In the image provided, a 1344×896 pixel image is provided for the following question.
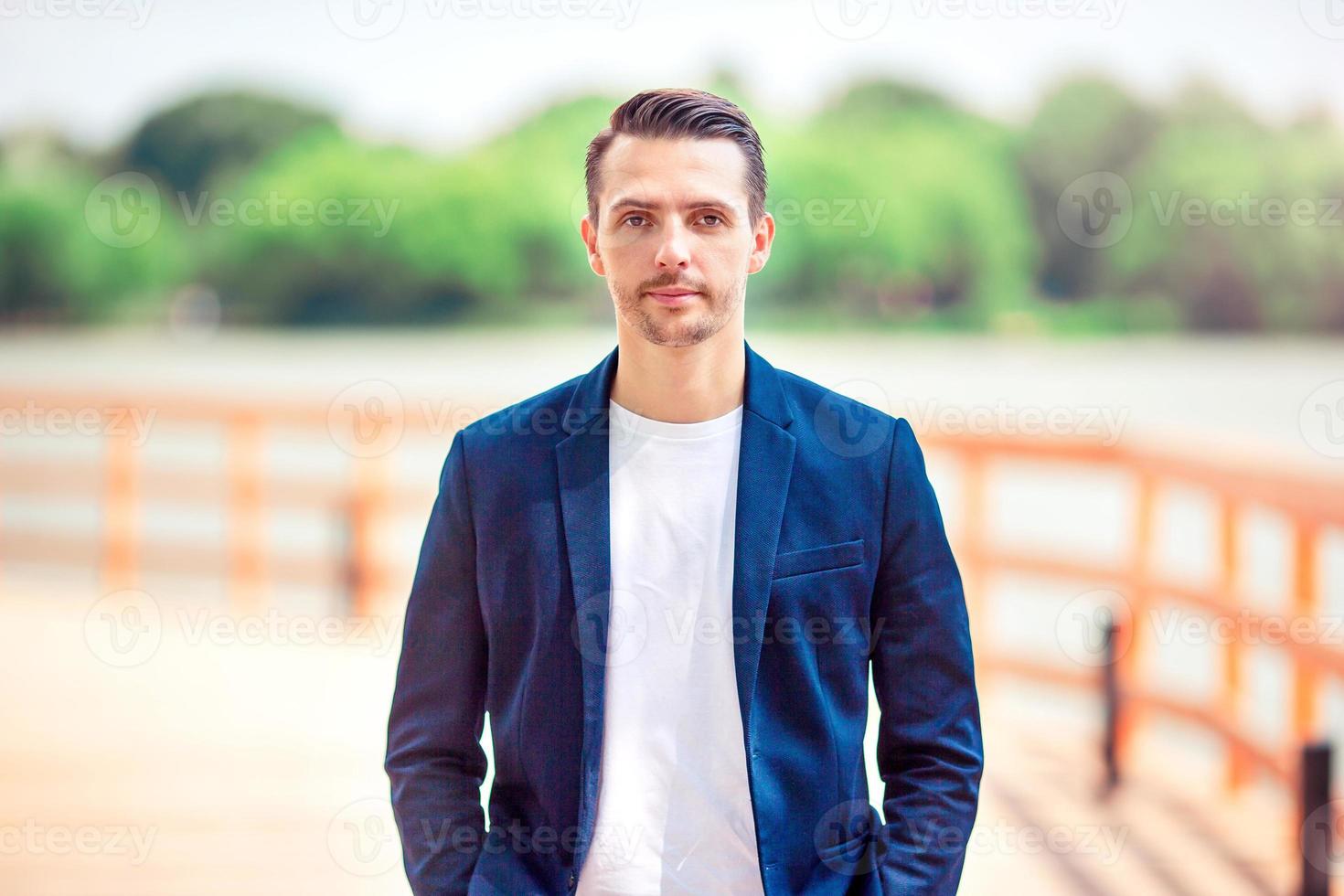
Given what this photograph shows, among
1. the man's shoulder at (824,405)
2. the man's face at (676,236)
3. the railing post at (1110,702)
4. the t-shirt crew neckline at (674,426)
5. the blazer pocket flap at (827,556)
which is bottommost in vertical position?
the railing post at (1110,702)

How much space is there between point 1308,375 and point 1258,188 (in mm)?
3305

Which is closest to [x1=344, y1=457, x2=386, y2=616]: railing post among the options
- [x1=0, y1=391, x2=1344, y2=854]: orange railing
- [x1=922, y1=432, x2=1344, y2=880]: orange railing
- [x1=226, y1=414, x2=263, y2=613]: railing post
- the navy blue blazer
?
[x1=0, y1=391, x2=1344, y2=854]: orange railing

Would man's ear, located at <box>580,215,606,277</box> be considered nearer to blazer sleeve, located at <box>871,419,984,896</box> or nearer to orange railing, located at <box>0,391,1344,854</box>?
blazer sleeve, located at <box>871,419,984,896</box>

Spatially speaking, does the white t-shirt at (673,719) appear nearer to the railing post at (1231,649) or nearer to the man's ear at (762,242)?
the man's ear at (762,242)

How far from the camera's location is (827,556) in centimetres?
111

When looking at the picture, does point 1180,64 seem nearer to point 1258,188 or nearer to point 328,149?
point 1258,188

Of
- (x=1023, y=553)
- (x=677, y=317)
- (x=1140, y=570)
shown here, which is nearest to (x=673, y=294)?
(x=677, y=317)

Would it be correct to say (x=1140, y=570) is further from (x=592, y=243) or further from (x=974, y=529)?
(x=592, y=243)

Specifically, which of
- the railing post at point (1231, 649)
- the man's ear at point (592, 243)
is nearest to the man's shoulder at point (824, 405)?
the man's ear at point (592, 243)

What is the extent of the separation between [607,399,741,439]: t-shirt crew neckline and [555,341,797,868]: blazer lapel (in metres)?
0.01

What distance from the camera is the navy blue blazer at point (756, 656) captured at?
3.57ft

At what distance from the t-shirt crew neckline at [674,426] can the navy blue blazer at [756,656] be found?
0.05ft

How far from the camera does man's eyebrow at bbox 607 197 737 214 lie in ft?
3.61

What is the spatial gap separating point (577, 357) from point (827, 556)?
2204 cm
